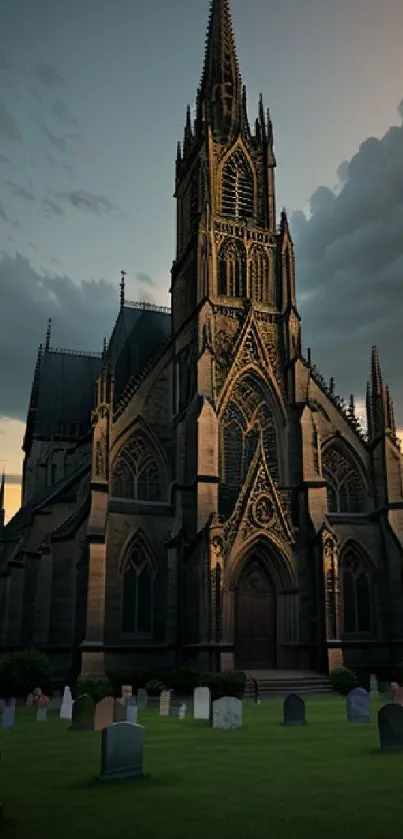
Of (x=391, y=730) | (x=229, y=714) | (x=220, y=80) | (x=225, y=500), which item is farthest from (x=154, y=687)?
(x=220, y=80)

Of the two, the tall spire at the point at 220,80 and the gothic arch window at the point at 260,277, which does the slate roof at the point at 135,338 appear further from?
the tall spire at the point at 220,80

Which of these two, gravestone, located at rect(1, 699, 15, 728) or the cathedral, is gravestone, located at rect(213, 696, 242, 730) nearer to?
gravestone, located at rect(1, 699, 15, 728)

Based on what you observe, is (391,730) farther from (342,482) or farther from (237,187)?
(237,187)

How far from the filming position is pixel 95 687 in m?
25.3

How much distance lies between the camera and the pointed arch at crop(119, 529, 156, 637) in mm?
31328

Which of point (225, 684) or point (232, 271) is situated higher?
point (232, 271)

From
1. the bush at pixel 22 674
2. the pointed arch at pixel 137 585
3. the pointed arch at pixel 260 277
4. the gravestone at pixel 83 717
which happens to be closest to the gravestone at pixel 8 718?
the gravestone at pixel 83 717

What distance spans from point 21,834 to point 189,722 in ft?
41.5

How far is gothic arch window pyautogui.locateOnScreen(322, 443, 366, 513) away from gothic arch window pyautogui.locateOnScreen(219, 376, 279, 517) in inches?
115

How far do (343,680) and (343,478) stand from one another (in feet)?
33.7

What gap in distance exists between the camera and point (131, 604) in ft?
103

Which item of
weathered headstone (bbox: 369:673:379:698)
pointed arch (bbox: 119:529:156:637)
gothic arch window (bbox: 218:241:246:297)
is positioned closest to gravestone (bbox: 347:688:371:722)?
weathered headstone (bbox: 369:673:379:698)

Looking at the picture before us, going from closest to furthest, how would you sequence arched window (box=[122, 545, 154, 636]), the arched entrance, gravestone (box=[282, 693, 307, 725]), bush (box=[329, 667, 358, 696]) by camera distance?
gravestone (box=[282, 693, 307, 725]) → bush (box=[329, 667, 358, 696]) → the arched entrance → arched window (box=[122, 545, 154, 636])

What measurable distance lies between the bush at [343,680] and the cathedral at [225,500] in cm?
89
